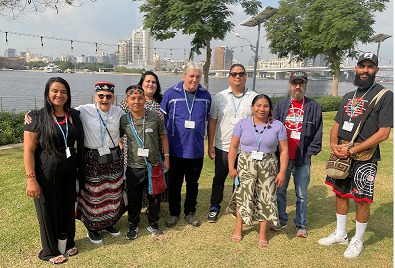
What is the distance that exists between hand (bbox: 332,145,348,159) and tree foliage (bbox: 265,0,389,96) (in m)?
13.3

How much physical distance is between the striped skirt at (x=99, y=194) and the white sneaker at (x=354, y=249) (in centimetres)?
262

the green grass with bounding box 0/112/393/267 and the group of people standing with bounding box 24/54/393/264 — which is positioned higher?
the group of people standing with bounding box 24/54/393/264

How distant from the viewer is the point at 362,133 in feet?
9.34

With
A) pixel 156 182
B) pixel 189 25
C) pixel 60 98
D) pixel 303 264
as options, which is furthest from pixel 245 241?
pixel 189 25

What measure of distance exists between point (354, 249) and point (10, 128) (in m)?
7.86

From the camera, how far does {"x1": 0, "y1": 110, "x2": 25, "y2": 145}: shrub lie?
6766 millimetres

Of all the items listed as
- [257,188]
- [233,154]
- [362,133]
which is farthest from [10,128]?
[362,133]

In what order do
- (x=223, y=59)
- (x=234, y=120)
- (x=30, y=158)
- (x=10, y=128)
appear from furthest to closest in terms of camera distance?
1. (x=223, y=59)
2. (x=10, y=128)
3. (x=234, y=120)
4. (x=30, y=158)

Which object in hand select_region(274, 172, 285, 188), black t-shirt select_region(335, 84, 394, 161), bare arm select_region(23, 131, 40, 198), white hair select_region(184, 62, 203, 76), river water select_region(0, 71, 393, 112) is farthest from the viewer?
river water select_region(0, 71, 393, 112)

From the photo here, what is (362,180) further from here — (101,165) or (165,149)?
(101,165)

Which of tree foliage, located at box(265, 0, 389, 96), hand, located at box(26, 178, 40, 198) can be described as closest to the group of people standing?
hand, located at box(26, 178, 40, 198)

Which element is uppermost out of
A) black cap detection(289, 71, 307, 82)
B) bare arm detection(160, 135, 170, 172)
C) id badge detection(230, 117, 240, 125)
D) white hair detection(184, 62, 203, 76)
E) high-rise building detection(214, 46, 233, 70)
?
high-rise building detection(214, 46, 233, 70)

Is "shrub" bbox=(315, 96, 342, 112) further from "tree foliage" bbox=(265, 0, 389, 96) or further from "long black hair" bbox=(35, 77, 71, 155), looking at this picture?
"long black hair" bbox=(35, 77, 71, 155)

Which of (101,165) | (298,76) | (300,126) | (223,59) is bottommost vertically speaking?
(101,165)
